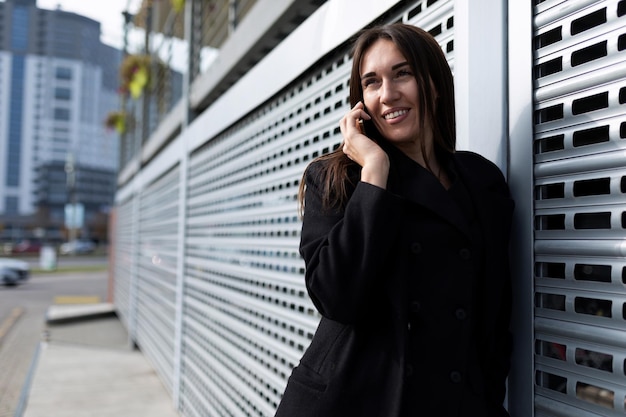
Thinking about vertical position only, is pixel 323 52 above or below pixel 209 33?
below

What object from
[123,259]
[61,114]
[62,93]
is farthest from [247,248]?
[62,93]

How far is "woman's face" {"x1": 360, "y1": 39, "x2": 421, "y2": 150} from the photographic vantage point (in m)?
1.50

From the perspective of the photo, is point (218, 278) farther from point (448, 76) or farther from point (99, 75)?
point (99, 75)

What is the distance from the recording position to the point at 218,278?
466 centimetres

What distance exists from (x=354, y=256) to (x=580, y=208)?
2.02 ft

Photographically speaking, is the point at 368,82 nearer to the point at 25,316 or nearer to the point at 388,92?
the point at 388,92

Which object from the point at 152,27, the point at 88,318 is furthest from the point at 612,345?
the point at 88,318

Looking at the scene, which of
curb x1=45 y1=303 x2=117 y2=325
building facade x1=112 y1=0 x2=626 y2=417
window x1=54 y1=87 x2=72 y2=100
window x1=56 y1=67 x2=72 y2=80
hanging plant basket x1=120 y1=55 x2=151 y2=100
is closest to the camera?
building facade x1=112 y1=0 x2=626 y2=417

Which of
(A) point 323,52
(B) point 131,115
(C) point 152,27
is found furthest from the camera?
(B) point 131,115

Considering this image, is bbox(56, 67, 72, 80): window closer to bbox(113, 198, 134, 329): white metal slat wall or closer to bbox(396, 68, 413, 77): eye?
bbox(113, 198, 134, 329): white metal slat wall

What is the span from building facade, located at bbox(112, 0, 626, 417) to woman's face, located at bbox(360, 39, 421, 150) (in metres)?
0.37

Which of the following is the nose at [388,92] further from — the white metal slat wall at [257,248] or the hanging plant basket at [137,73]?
the hanging plant basket at [137,73]

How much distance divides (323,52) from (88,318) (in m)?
11.7

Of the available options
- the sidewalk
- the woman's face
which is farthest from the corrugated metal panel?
the woman's face
